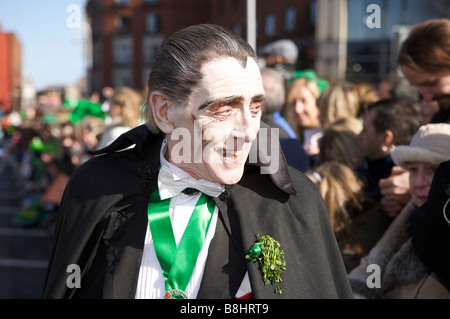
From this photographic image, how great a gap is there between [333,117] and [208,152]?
363cm

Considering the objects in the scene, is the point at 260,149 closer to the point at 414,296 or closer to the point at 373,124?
the point at 414,296

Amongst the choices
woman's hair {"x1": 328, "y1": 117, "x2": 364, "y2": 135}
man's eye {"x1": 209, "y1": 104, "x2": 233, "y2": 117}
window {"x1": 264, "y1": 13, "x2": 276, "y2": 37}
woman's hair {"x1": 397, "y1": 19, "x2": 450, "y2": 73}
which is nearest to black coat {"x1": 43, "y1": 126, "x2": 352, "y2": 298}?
man's eye {"x1": 209, "y1": 104, "x2": 233, "y2": 117}

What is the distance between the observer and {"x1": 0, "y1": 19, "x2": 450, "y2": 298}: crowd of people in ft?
9.53

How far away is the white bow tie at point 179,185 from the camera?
81.5 inches

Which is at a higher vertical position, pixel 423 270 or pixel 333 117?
pixel 333 117

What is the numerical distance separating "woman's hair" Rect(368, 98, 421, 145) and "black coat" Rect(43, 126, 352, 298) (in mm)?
2048

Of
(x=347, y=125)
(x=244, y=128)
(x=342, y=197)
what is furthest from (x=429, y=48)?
(x=244, y=128)

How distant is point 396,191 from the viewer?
11.5 feet

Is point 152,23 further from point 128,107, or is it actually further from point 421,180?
point 421,180

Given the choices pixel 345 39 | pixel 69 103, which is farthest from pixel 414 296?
pixel 345 39

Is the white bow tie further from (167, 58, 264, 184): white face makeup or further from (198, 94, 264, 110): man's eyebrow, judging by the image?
(198, 94, 264, 110): man's eyebrow

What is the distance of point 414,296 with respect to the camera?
2.86 meters

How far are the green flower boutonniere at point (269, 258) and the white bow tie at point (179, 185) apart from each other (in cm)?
25

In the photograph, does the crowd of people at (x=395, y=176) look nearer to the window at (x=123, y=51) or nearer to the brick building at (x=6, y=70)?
the brick building at (x=6, y=70)
